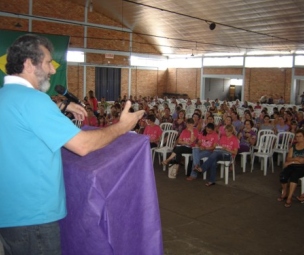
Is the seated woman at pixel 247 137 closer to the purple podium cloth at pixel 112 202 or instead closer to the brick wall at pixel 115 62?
the purple podium cloth at pixel 112 202

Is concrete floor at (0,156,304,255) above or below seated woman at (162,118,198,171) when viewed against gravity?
below

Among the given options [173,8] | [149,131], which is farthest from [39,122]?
[173,8]

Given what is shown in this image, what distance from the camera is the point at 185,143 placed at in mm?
6379

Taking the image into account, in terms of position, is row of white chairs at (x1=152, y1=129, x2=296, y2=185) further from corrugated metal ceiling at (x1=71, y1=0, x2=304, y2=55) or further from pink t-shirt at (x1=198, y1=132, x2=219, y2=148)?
corrugated metal ceiling at (x1=71, y1=0, x2=304, y2=55)

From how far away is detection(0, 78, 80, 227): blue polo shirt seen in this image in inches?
50.5

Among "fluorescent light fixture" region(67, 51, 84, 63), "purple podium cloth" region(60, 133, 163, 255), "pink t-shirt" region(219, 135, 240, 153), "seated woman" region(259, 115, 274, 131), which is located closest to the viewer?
"purple podium cloth" region(60, 133, 163, 255)

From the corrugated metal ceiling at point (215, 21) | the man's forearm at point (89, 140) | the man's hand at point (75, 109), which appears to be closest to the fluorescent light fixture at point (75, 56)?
the corrugated metal ceiling at point (215, 21)

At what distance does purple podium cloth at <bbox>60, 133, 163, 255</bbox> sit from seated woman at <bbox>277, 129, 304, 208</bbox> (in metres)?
3.56

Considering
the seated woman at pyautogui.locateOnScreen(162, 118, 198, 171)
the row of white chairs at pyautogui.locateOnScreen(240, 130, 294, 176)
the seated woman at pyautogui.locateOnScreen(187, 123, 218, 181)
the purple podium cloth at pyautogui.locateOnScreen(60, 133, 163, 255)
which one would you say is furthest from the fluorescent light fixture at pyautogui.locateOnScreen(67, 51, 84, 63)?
the purple podium cloth at pyautogui.locateOnScreen(60, 133, 163, 255)

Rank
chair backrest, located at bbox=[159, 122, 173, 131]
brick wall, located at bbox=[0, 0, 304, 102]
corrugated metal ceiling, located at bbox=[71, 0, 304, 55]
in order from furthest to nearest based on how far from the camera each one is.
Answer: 1. brick wall, located at bbox=[0, 0, 304, 102]
2. corrugated metal ceiling, located at bbox=[71, 0, 304, 55]
3. chair backrest, located at bbox=[159, 122, 173, 131]

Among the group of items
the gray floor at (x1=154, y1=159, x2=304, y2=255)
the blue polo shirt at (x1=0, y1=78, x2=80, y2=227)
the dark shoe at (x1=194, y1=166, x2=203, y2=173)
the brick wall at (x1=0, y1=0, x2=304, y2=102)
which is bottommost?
the gray floor at (x1=154, y1=159, x2=304, y2=255)

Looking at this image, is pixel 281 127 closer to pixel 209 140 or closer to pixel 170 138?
pixel 209 140

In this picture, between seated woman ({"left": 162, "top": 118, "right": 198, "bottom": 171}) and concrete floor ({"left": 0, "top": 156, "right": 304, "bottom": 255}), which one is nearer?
concrete floor ({"left": 0, "top": 156, "right": 304, "bottom": 255})

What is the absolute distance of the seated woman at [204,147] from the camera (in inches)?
236
